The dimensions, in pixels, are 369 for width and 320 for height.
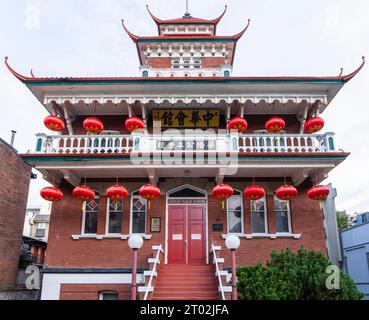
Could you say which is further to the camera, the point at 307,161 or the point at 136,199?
the point at 136,199

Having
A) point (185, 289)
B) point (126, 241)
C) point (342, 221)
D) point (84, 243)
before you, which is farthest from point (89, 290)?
point (342, 221)

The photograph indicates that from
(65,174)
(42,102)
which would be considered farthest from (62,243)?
(42,102)

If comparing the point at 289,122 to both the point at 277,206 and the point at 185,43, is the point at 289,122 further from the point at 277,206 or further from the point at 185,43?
the point at 185,43

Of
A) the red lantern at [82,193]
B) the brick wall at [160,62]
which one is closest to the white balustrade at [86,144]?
the red lantern at [82,193]

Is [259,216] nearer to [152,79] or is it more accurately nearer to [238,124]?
[238,124]

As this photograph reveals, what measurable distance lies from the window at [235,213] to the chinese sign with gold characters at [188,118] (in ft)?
11.3

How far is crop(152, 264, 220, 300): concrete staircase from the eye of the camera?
11.4 m

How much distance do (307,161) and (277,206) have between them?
8.75ft

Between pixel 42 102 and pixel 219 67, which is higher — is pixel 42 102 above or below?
below

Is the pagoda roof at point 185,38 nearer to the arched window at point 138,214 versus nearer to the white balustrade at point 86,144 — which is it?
the white balustrade at point 86,144

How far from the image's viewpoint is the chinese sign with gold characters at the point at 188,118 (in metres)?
16.1

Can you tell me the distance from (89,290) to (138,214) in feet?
11.7

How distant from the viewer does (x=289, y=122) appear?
16.4m

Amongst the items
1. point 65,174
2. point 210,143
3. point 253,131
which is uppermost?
point 253,131
